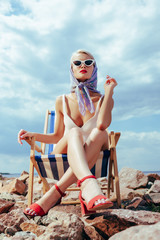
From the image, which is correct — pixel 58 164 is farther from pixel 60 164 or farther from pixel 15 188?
pixel 15 188

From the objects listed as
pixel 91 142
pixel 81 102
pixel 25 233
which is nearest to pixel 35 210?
pixel 25 233

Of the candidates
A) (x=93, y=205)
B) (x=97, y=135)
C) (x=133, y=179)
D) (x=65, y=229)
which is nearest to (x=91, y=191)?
(x=93, y=205)

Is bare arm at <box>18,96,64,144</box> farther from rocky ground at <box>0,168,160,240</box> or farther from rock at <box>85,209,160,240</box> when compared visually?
rock at <box>85,209,160,240</box>

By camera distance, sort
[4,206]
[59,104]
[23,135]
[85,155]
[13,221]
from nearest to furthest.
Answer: [13,221], [85,155], [4,206], [23,135], [59,104]

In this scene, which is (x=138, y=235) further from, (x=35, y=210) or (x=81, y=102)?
(x=81, y=102)

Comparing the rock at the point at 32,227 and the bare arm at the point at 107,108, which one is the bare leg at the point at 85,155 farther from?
the rock at the point at 32,227

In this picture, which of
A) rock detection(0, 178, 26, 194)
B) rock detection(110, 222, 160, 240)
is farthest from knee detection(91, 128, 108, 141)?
rock detection(0, 178, 26, 194)

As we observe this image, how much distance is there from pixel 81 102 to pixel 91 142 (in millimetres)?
706

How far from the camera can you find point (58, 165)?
322 cm

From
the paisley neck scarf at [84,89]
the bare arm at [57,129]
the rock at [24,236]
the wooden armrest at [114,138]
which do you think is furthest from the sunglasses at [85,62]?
the rock at [24,236]

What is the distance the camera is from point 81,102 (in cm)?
316

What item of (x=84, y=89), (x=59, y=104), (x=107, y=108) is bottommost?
(x=107, y=108)

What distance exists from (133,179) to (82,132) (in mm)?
2845

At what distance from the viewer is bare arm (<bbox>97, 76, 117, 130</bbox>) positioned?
2620mm
